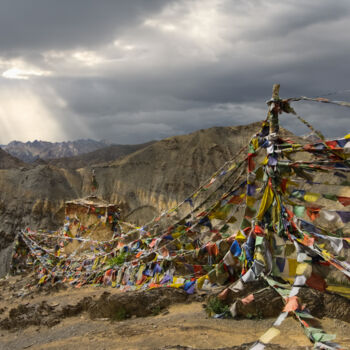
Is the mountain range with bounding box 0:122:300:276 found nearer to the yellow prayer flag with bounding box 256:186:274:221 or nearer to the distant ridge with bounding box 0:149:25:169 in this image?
the distant ridge with bounding box 0:149:25:169

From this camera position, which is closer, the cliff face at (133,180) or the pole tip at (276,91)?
the pole tip at (276,91)

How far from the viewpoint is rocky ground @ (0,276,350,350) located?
4340 mm

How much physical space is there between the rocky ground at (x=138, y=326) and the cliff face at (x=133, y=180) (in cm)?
2779

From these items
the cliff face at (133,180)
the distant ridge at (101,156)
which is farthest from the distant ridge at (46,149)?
the cliff face at (133,180)

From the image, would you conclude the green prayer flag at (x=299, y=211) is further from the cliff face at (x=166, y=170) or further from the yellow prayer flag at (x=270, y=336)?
the cliff face at (x=166, y=170)

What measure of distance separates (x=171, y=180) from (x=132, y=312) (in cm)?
3673

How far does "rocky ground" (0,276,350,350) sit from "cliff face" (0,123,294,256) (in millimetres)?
27795

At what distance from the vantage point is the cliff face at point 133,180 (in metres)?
35.0

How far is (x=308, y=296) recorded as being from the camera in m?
5.29

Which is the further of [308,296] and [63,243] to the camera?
[63,243]

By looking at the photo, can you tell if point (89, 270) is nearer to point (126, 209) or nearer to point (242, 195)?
point (242, 195)

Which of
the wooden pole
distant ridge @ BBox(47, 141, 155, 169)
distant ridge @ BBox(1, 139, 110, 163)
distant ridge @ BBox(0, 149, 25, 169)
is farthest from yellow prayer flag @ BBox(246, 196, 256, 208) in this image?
distant ridge @ BBox(1, 139, 110, 163)

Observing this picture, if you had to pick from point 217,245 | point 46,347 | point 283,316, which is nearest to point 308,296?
point 217,245

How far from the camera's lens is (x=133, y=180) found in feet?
145
